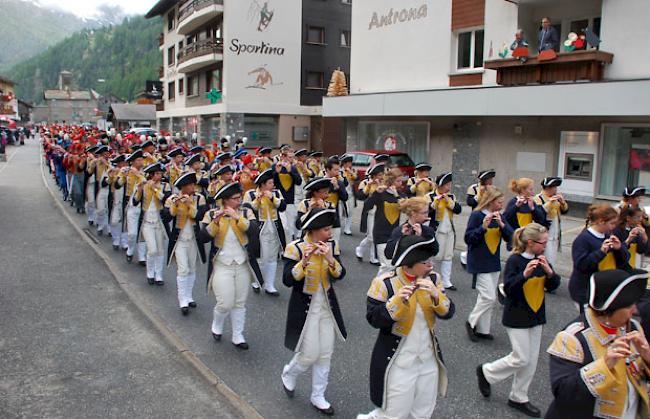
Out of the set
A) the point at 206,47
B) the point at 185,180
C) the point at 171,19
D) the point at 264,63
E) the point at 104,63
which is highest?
the point at 104,63

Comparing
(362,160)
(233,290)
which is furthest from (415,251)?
(362,160)

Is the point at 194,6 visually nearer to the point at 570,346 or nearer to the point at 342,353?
the point at 342,353

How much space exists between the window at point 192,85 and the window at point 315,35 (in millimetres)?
9001

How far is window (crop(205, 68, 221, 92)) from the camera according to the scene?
3595cm

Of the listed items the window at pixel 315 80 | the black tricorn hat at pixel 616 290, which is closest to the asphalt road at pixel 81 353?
the black tricorn hat at pixel 616 290

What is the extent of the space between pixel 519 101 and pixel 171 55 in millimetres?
37249

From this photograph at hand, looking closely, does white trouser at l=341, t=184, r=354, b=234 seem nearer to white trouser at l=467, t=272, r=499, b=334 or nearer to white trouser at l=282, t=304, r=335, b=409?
white trouser at l=467, t=272, r=499, b=334

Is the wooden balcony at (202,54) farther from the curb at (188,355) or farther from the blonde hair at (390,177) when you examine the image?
the blonde hair at (390,177)

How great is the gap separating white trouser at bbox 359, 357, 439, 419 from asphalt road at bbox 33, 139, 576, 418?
1113 mm

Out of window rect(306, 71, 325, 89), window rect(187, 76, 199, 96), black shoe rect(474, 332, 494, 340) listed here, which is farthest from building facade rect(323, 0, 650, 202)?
window rect(187, 76, 199, 96)

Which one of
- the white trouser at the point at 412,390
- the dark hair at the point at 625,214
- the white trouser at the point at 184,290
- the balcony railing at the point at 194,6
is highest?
the balcony railing at the point at 194,6

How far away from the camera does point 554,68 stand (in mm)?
15852

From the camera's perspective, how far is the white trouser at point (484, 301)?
683 centimetres

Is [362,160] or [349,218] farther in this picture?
[362,160]
